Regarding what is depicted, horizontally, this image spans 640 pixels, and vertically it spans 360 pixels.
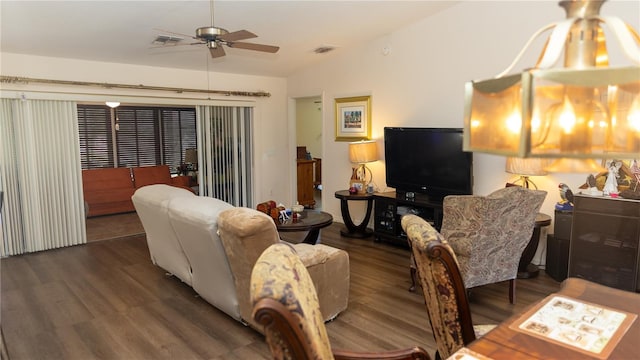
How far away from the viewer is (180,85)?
20.6 feet

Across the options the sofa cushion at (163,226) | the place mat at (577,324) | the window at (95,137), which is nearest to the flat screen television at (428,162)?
the sofa cushion at (163,226)

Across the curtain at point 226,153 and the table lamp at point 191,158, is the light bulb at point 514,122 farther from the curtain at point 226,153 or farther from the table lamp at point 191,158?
the table lamp at point 191,158

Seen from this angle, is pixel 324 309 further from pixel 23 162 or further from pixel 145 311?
pixel 23 162

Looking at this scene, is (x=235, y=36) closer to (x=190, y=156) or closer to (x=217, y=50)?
(x=217, y=50)

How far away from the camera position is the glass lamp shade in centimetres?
95

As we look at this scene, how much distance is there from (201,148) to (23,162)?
93.2 inches

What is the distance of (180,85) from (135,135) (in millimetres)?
3991

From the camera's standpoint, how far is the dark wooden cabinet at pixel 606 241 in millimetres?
3555

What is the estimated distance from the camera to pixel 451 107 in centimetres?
506

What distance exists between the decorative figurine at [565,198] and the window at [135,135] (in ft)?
27.7

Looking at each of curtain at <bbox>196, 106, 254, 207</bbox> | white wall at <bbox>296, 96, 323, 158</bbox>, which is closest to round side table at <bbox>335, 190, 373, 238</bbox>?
curtain at <bbox>196, 106, 254, 207</bbox>

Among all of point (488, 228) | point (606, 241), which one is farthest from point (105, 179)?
point (606, 241)

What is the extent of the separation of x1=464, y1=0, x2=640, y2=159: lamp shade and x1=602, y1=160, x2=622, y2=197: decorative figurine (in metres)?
3.25

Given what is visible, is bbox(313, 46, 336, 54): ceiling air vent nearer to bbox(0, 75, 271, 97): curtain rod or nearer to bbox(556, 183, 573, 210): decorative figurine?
bbox(0, 75, 271, 97): curtain rod
